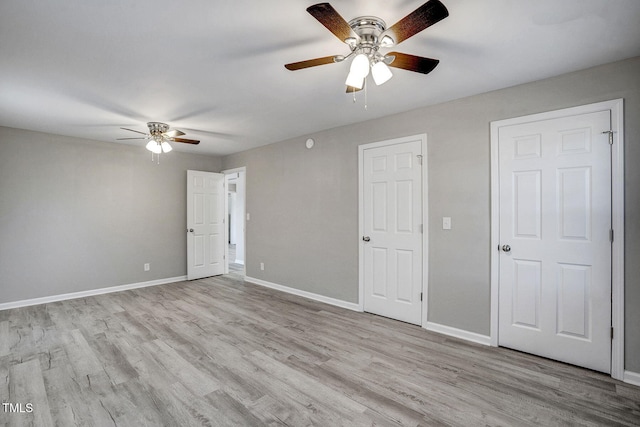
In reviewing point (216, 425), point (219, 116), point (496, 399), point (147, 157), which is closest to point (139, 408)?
point (216, 425)

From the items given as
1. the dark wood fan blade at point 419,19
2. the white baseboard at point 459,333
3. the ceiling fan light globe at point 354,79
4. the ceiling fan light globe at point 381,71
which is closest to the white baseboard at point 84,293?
the white baseboard at point 459,333

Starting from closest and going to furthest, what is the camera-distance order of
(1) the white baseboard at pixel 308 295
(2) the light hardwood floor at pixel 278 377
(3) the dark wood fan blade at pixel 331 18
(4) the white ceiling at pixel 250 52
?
(3) the dark wood fan blade at pixel 331 18 < (4) the white ceiling at pixel 250 52 < (2) the light hardwood floor at pixel 278 377 < (1) the white baseboard at pixel 308 295

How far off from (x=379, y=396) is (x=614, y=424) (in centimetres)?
142

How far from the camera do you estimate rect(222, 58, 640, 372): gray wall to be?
2.25 m

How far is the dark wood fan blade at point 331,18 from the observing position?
1309 mm

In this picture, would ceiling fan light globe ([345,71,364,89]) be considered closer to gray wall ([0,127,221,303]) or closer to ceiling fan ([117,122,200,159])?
ceiling fan ([117,122,200,159])

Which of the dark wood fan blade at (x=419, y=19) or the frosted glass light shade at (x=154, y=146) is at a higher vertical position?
the dark wood fan blade at (x=419, y=19)

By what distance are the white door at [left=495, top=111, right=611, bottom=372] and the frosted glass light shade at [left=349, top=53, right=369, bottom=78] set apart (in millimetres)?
1828

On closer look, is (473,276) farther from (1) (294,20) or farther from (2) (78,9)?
(2) (78,9)

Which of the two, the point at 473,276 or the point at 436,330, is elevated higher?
the point at 473,276

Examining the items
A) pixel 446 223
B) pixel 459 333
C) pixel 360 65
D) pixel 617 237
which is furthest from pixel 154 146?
pixel 617 237

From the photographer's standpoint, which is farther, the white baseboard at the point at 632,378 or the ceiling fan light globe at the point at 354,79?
the white baseboard at the point at 632,378

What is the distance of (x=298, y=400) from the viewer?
6.66 feet

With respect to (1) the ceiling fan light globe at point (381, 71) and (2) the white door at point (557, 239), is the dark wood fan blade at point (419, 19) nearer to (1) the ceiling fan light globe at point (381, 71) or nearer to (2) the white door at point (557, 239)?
(1) the ceiling fan light globe at point (381, 71)
